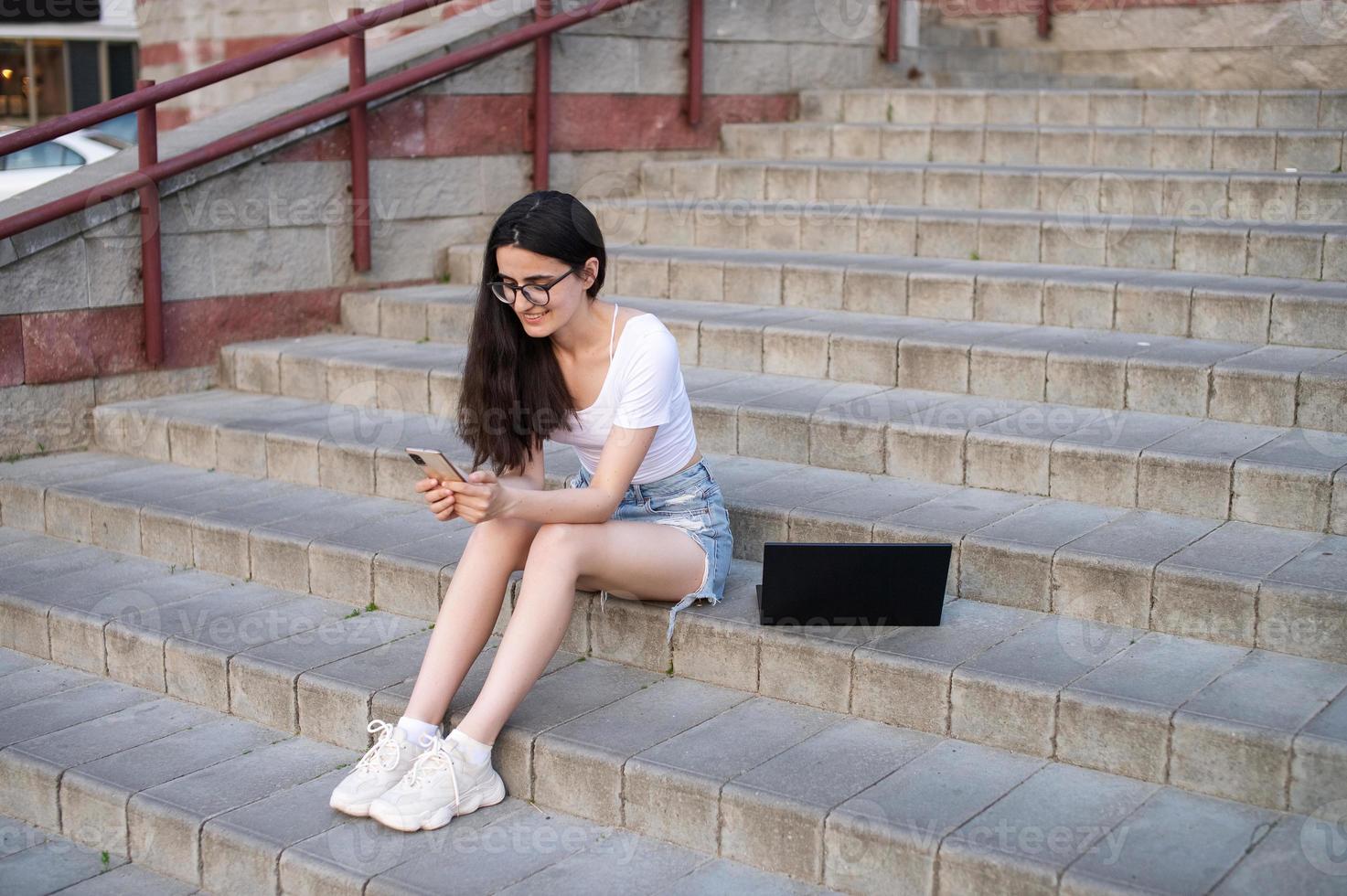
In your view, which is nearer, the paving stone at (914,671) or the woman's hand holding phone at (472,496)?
the woman's hand holding phone at (472,496)

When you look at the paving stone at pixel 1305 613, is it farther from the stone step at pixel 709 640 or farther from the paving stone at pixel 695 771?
the paving stone at pixel 695 771

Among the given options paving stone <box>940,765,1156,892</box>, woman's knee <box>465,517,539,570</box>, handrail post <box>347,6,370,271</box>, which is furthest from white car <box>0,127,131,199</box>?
paving stone <box>940,765,1156,892</box>

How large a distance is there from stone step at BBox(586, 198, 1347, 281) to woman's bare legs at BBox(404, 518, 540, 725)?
3.32 m

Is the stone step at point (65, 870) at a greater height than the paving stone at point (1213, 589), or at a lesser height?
lesser

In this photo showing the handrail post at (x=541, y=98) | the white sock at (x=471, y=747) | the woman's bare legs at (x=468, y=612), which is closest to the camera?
the white sock at (x=471, y=747)

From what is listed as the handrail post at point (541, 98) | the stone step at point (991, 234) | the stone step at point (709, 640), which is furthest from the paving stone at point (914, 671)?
the handrail post at point (541, 98)

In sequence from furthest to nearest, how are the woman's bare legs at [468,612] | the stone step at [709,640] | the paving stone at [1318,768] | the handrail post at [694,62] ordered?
1. the handrail post at [694,62]
2. the woman's bare legs at [468,612]
3. the stone step at [709,640]
4. the paving stone at [1318,768]

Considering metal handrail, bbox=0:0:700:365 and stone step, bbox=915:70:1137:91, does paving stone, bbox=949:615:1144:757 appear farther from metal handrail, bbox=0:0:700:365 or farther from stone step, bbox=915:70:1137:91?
stone step, bbox=915:70:1137:91

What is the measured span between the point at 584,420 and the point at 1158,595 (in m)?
1.59

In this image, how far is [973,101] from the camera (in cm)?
782

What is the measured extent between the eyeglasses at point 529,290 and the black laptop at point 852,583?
0.85 meters

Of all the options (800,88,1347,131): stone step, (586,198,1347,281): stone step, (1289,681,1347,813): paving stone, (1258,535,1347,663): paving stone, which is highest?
(800,88,1347,131): stone step

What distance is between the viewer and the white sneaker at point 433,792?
337cm

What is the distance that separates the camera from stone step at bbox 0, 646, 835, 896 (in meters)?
3.27
